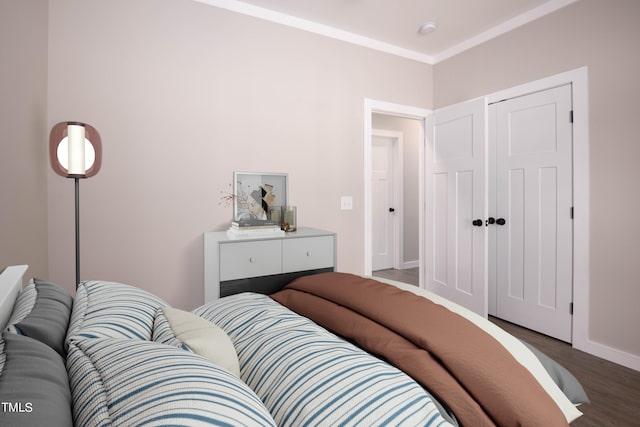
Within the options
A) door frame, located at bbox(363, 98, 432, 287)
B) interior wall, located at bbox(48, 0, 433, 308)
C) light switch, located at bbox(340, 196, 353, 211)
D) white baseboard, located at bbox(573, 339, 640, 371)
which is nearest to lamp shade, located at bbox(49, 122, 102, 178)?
interior wall, located at bbox(48, 0, 433, 308)

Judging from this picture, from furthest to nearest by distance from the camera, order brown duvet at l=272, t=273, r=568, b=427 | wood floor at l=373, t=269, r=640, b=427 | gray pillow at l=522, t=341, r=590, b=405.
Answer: wood floor at l=373, t=269, r=640, b=427 → gray pillow at l=522, t=341, r=590, b=405 → brown duvet at l=272, t=273, r=568, b=427

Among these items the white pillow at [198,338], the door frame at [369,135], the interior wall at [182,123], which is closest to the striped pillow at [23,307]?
the white pillow at [198,338]

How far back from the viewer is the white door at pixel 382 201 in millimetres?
5129

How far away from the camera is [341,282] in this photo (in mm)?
1321

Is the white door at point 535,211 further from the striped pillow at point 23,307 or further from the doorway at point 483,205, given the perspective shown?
the striped pillow at point 23,307

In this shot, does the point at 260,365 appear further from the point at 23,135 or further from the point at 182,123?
the point at 182,123

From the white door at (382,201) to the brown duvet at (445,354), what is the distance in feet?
13.1

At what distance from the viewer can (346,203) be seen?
311cm

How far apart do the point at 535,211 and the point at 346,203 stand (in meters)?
1.61

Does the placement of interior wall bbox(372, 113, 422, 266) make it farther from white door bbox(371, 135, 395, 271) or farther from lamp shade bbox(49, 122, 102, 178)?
lamp shade bbox(49, 122, 102, 178)

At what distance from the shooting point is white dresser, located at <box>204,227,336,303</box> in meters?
2.08

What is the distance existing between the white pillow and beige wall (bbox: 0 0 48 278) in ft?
3.39

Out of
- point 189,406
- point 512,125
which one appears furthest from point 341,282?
point 512,125

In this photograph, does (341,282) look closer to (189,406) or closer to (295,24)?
(189,406)
